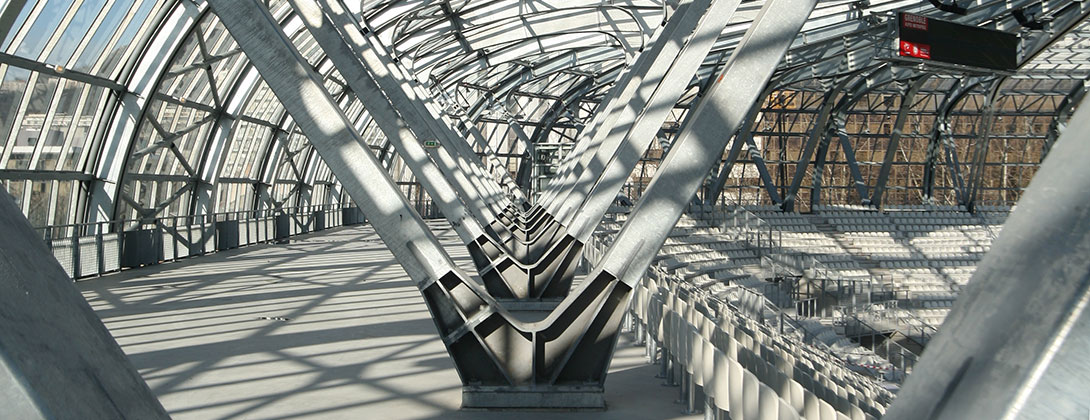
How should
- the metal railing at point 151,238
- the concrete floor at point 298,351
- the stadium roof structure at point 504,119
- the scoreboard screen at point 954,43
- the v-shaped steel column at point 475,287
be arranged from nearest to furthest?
the v-shaped steel column at point 475,287
the stadium roof structure at point 504,119
the concrete floor at point 298,351
the metal railing at point 151,238
the scoreboard screen at point 954,43

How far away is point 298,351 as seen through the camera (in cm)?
1080

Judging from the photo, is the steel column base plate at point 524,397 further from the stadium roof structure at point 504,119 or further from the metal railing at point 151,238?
the metal railing at point 151,238

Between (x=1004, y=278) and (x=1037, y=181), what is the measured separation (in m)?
0.13

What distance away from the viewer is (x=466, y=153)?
25531mm

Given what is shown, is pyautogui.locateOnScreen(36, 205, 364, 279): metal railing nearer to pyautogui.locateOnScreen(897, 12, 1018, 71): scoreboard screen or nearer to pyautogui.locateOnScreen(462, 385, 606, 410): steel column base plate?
pyautogui.locateOnScreen(462, 385, 606, 410): steel column base plate

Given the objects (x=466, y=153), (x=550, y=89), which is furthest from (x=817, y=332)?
(x=550, y=89)

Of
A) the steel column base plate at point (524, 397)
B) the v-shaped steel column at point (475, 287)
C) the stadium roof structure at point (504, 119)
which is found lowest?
the steel column base plate at point (524, 397)

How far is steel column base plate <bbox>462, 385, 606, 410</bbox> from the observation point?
7.84 meters

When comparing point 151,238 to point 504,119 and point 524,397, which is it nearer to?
point 524,397

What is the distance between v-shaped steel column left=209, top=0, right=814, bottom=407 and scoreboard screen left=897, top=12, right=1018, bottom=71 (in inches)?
722

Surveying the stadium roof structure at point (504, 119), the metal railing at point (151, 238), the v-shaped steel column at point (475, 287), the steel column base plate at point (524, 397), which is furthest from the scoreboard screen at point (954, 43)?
the steel column base plate at point (524, 397)

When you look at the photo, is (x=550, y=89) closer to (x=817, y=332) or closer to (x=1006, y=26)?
(x=1006, y=26)

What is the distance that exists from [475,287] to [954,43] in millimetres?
21346

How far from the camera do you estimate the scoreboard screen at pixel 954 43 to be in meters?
24.6
